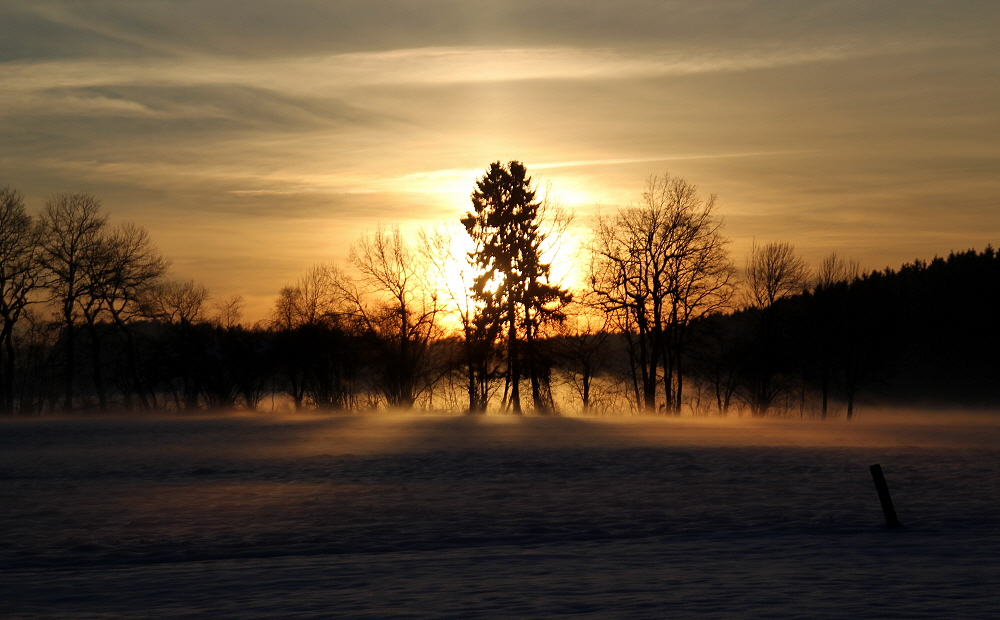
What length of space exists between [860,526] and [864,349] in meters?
53.6

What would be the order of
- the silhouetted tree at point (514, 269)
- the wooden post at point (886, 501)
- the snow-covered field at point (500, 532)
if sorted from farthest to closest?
1. the silhouetted tree at point (514, 269)
2. the wooden post at point (886, 501)
3. the snow-covered field at point (500, 532)

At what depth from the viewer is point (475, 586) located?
952cm

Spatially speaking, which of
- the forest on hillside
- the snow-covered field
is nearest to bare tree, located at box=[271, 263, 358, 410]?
the forest on hillside

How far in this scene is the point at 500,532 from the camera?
44.5ft

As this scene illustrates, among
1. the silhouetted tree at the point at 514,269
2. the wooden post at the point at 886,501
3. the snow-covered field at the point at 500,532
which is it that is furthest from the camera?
the silhouetted tree at the point at 514,269

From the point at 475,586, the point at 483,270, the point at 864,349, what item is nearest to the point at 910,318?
the point at 864,349

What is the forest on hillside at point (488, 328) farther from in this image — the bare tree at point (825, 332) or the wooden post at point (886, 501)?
the wooden post at point (886, 501)

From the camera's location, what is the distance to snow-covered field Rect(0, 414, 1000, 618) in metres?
8.77

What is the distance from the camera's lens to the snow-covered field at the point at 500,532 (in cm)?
877

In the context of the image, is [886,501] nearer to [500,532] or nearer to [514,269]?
[500,532]

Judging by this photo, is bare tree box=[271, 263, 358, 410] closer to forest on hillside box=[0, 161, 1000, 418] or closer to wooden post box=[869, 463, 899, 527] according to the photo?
forest on hillside box=[0, 161, 1000, 418]

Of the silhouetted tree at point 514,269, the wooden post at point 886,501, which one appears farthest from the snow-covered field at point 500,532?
the silhouetted tree at point 514,269

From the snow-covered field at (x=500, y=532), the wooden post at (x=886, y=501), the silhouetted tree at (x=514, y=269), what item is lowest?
the snow-covered field at (x=500, y=532)

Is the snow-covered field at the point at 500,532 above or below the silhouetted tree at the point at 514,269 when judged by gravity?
below
